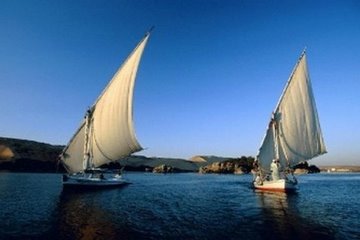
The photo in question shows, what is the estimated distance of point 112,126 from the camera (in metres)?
61.3

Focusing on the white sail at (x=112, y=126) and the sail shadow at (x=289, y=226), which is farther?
the white sail at (x=112, y=126)

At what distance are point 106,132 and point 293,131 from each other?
104 ft

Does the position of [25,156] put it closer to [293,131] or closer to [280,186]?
[280,186]

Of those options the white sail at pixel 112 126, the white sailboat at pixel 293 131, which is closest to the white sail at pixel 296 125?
the white sailboat at pixel 293 131

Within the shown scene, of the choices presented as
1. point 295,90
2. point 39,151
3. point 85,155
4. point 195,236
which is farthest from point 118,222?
point 39,151

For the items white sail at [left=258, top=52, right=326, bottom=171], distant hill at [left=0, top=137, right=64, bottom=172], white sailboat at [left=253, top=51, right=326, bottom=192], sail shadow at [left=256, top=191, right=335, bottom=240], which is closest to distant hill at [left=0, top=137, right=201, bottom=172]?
distant hill at [left=0, top=137, right=64, bottom=172]

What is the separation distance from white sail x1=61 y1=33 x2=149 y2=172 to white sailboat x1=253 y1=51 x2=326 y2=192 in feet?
75.9

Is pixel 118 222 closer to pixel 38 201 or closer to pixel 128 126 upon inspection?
pixel 38 201

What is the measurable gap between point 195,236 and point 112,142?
39.4 meters

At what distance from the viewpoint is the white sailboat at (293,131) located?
194ft

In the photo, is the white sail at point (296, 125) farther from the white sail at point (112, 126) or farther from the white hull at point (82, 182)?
the white hull at point (82, 182)

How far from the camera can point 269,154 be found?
6141cm

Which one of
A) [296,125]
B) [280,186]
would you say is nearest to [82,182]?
[280,186]

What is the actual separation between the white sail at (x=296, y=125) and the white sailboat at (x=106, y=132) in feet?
78.2
